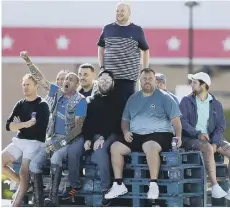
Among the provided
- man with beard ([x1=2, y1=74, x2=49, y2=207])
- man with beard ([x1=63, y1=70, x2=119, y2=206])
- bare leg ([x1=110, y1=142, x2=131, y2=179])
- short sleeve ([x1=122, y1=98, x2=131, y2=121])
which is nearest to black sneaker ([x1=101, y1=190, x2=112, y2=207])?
man with beard ([x1=63, y1=70, x2=119, y2=206])

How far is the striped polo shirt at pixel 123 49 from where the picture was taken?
7.73 m

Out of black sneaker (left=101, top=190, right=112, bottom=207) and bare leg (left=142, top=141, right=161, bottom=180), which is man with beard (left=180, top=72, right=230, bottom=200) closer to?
bare leg (left=142, top=141, right=161, bottom=180)

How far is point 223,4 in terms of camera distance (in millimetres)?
15609

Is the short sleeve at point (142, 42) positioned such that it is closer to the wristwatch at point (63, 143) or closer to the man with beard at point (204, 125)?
the man with beard at point (204, 125)

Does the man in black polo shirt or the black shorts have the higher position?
the man in black polo shirt

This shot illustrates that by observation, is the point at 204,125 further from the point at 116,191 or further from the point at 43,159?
the point at 43,159

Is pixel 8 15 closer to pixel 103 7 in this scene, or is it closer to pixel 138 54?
pixel 103 7

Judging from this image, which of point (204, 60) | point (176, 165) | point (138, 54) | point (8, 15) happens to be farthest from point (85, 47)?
point (176, 165)

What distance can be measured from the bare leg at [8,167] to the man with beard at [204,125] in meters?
1.79

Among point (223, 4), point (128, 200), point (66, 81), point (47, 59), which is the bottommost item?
point (128, 200)

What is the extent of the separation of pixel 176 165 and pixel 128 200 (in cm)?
63

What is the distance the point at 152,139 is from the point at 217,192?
92cm

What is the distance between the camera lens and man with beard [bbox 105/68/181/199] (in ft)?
23.2

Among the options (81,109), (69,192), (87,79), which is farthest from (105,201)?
(87,79)
